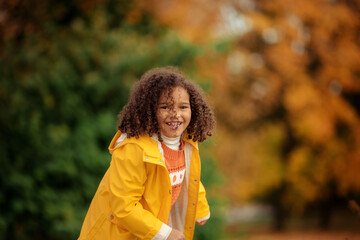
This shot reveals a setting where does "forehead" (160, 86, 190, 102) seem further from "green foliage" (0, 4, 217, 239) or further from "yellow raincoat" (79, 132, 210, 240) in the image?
"green foliage" (0, 4, 217, 239)

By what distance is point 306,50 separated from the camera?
1042cm

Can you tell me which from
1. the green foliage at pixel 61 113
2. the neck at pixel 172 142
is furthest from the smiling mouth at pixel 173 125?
the green foliage at pixel 61 113

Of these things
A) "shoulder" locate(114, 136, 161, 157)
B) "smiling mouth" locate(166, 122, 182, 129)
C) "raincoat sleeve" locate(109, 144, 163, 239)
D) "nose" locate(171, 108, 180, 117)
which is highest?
"nose" locate(171, 108, 180, 117)

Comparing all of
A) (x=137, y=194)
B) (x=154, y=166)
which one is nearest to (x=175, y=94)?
(x=154, y=166)

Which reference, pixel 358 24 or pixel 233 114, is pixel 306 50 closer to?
pixel 358 24

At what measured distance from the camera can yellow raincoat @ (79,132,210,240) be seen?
5.64 feet

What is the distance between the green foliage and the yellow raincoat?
133 inches

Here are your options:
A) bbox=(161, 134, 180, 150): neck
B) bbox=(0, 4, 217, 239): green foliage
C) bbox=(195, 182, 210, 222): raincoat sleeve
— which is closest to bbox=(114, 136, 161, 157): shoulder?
bbox=(161, 134, 180, 150): neck

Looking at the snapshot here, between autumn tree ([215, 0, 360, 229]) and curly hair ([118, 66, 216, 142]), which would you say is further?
autumn tree ([215, 0, 360, 229])

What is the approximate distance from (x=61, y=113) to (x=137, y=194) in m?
4.23

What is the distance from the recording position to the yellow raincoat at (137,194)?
1.72m

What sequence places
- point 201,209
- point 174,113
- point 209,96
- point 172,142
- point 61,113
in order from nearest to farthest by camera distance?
point 174,113 < point 172,142 < point 201,209 < point 209,96 < point 61,113

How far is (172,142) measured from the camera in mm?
2002

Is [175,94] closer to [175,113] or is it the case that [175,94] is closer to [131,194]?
[175,113]
